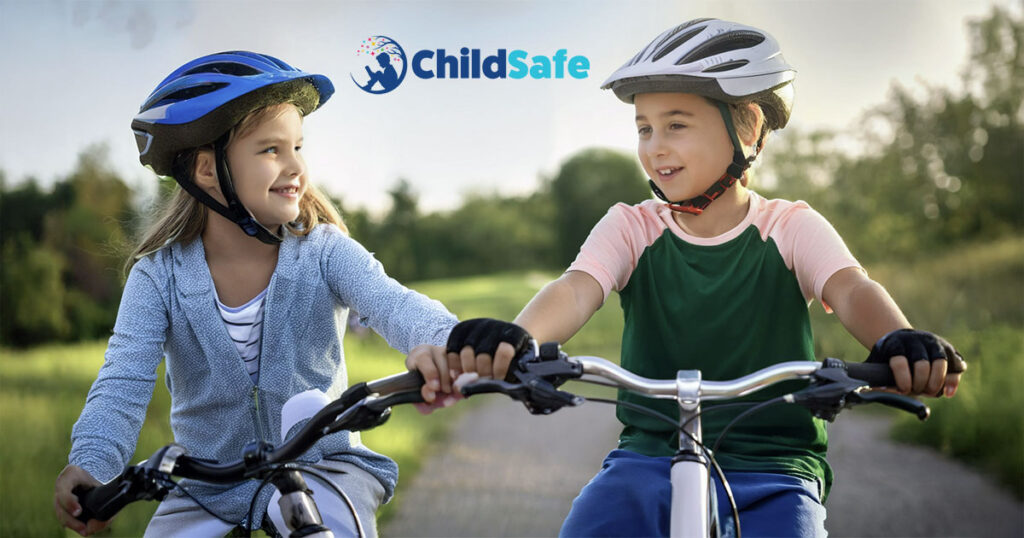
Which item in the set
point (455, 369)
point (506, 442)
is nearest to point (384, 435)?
point (506, 442)

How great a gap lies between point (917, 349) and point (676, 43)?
1198 mm

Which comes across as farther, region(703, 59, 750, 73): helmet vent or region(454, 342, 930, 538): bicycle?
region(703, 59, 750, 73): helmet vent

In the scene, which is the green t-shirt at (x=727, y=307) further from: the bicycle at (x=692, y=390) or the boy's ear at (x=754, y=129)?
the bicycle at (x=692, y=390)

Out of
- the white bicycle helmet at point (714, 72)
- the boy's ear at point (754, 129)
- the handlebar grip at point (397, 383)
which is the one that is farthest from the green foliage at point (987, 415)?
the handlebar grip at point (397, 383)

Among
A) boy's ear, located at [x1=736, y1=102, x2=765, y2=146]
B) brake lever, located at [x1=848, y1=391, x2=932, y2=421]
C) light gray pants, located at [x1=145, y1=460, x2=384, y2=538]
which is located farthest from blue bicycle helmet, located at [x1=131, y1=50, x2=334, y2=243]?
brake lever, located at [x1=848, y1=391, x2=932, y2=421]

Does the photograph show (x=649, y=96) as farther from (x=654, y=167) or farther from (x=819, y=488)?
(x=819, y=488)

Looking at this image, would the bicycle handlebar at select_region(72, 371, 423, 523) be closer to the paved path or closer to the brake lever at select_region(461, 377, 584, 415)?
the brake lever at select_region(461, 377, 584, 415)

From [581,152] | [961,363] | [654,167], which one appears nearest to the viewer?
[961,363]

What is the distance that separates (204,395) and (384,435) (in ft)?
11.4

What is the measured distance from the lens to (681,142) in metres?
2.82

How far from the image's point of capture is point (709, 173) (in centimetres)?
283

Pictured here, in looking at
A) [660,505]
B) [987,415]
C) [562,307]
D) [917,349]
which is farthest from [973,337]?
[917,349]

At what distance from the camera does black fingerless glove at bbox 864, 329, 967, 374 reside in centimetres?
199

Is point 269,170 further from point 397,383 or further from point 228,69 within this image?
point 397,383
